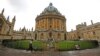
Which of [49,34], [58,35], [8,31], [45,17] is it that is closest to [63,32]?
[58,35]

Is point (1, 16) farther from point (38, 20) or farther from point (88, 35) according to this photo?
point (88, 35)

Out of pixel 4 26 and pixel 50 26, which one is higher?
pixel 4 26

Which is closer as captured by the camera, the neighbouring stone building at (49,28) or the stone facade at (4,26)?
the neighbouring stone building at (49,28)

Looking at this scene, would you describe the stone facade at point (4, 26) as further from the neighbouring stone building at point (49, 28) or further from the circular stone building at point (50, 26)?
the circular stone building at point (50, 26)

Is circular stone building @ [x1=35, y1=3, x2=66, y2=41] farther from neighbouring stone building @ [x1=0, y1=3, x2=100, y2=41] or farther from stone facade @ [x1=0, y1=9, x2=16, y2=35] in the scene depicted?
stone facade @ [x1=0, y1=9, x2=16, y2=35]

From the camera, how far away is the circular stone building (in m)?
48.8

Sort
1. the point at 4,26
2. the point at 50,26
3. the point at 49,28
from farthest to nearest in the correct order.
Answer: the point at 50,26
the point at 4,26
the point at 49,28

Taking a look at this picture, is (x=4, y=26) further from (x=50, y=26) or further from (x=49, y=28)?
(x=50, y=26)

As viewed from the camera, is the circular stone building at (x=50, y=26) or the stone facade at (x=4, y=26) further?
the stone facade at (x=4, y=26)

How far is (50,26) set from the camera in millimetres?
52625

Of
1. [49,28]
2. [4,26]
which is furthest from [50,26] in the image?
[4,26]

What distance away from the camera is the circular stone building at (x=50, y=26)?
48750mm

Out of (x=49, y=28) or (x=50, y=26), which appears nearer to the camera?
(x=49, y=28)

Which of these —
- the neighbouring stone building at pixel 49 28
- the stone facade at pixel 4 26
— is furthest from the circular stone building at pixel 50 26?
the stone facade at pixel 4 26
